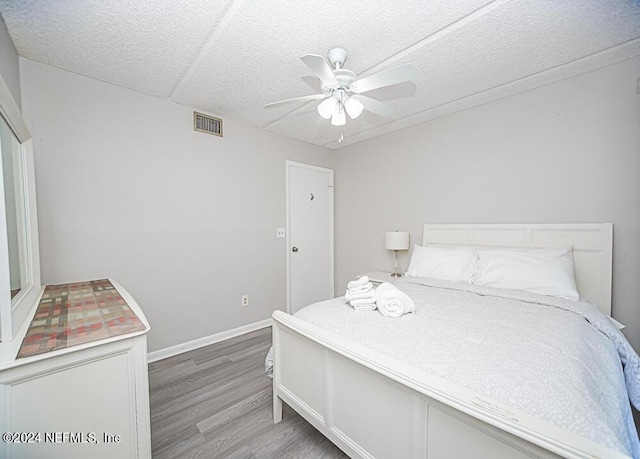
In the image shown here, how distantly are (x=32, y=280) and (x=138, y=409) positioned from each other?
3.78ft

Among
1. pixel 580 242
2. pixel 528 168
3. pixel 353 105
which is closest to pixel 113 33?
pixel 353 105

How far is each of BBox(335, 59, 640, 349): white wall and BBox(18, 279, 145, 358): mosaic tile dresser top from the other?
283 cm

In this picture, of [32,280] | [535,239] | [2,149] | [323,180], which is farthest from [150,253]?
[535,239]

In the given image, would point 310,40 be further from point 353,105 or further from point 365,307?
point 365,307

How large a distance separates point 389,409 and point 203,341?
225 cm

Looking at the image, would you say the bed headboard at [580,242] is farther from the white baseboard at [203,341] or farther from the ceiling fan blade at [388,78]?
the white baseboard at [203,341]

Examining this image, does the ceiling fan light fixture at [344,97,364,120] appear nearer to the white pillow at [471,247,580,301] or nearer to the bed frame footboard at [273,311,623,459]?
the bed frame footboard at [273,311,623,459]

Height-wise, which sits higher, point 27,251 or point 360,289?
point 27,251

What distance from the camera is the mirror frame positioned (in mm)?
954

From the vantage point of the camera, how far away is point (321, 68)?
1.44m

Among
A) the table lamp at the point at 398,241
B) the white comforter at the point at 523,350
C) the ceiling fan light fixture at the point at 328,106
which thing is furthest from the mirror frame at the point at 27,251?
the table lamp at the point at 398,241

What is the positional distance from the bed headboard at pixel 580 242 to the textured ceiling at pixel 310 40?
122cm

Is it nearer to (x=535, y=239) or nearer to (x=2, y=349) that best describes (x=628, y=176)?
(x=535, y=239)

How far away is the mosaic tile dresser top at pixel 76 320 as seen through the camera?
3.17 ft
